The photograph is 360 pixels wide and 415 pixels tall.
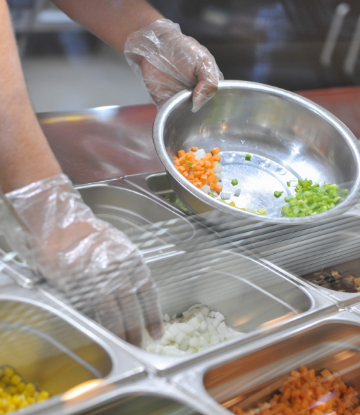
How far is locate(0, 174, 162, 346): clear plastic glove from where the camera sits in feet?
2.45

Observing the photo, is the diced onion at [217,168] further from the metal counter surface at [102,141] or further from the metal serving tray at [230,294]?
the metal serving tray at [230,294]

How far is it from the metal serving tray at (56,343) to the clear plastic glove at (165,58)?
3.36 feet

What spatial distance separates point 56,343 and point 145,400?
18 centimetres

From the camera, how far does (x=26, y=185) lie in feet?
2.81

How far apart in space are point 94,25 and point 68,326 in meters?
1.27

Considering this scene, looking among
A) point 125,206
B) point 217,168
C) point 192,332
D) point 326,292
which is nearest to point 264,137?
point 217,168

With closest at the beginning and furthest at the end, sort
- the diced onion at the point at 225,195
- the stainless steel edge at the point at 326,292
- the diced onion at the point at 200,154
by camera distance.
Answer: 1. the stainless steel edge at the point at 326,292
2. the diced onion at the point at 225,195
3. the diced onion at the point at 200,154

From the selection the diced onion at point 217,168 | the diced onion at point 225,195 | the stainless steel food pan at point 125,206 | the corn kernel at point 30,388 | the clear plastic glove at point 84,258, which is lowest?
the corn kernel at point 30,388

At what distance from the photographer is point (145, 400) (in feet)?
2.30

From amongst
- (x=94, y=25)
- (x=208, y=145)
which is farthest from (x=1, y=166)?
(x=94, y=25)

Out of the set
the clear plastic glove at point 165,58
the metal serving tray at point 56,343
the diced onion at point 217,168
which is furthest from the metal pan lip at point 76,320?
the clear plastic glove at point 165,58

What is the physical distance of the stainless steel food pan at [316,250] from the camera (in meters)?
1.04

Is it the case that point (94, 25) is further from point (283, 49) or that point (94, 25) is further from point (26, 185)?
point (283, 49)

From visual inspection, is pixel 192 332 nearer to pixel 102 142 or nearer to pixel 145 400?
pixel 145 400
